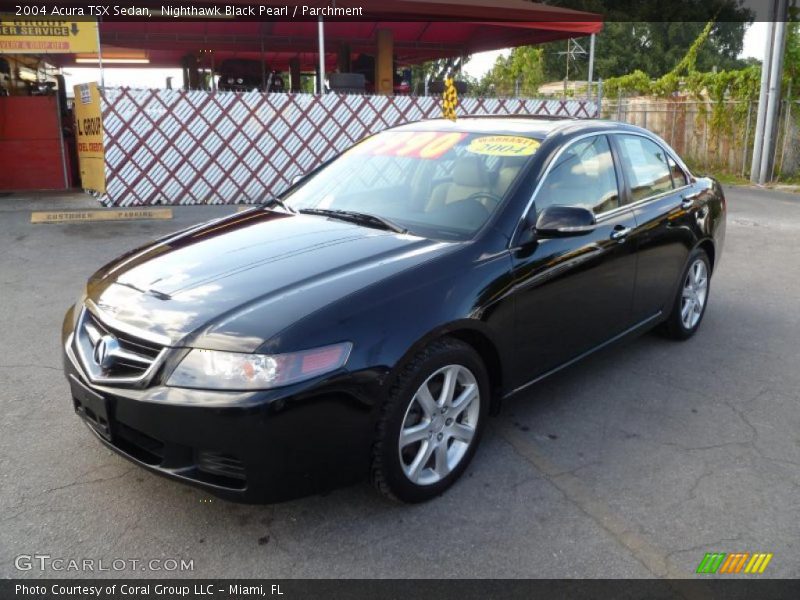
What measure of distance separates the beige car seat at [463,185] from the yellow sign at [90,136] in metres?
8.95

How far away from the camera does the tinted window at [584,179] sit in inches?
141

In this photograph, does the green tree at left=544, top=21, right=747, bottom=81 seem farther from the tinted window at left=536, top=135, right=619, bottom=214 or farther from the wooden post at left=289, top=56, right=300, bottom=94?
the tinted window at left=536, top=135, right=619, bottom=214

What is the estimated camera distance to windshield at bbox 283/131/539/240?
346 centimetres

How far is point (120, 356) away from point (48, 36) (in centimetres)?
1087

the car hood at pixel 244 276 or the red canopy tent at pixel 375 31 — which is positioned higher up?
the red canopy tent at pixel 375 31

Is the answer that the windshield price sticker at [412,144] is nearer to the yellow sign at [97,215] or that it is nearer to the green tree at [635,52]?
the yellow sign at [97,215]

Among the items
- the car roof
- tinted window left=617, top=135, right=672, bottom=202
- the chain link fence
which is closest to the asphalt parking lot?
tinted window left=617, top=135, right=672, bottom=202

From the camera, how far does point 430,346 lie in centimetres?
282

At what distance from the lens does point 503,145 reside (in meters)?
3.76

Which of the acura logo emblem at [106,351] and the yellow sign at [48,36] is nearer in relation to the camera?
the acura logo emblem at [106,351]

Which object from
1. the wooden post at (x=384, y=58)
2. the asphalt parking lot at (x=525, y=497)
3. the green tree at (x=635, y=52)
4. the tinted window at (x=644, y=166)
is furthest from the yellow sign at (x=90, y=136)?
the green tree at (x=635, y=52)

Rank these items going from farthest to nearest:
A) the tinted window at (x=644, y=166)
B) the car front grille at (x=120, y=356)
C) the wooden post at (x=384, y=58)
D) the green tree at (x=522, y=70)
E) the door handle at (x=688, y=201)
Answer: the green tree at (x=522, y=70), the wooden post at (x=384, y=58), the door handle at (x=688, y=201), the tinted window at (x=644, y=166), the car front grille at (x=120, y=356)

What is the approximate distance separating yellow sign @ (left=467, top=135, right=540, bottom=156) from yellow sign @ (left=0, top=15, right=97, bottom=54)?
32.0ft
